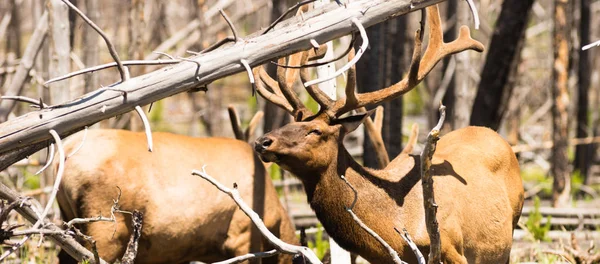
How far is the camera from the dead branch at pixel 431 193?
4.79 meters

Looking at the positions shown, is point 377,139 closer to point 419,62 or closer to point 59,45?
point 419,62

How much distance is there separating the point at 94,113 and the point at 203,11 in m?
7.32

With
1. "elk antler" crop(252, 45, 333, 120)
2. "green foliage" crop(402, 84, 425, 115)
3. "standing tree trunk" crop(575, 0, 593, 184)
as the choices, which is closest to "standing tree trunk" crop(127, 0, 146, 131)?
"elk antler" crop(252, 45, 333, 120)

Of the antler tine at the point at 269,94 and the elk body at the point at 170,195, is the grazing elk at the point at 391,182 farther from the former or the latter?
the elk body at the point at 170,195

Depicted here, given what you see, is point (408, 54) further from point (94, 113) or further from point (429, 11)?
point (94, 113)

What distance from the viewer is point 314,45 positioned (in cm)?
525

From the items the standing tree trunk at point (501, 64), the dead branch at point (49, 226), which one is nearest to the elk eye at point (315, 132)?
the dead branch at point (49, 226)

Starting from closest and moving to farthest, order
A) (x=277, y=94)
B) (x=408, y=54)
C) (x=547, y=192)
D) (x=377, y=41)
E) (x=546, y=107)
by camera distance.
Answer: (x=277, y=94)
(x=377, y=41)
(x=547, y=192)
(x=408, y=54)
(x=546, y=107)

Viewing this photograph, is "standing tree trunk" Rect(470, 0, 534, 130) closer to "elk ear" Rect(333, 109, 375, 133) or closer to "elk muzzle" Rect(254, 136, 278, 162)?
"elk ear" Rect(333, 109, 375, 133)

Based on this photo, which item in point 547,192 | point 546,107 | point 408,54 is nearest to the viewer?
point 547,192

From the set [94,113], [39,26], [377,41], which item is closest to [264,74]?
[94,113]

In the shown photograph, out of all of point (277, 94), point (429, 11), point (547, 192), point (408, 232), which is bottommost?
point (547, 192)

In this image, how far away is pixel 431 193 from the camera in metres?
5.07

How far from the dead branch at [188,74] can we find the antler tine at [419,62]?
625mm
